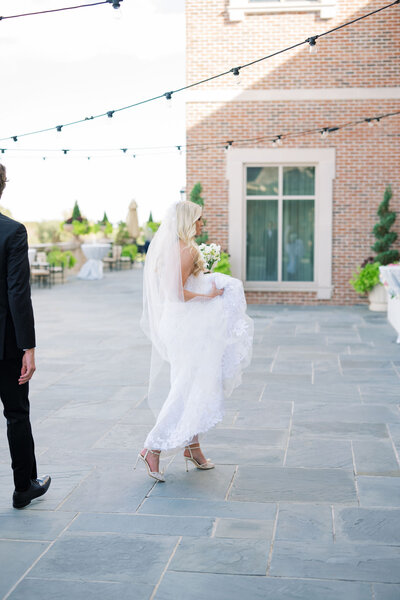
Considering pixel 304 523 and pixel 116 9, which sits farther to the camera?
pixel 116 9

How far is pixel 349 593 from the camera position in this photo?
299cm

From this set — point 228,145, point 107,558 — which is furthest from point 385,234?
point 107,558

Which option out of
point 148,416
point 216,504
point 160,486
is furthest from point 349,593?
point 148,416

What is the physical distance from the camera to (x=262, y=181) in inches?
581

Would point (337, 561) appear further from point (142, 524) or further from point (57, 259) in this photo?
point (57, 259)

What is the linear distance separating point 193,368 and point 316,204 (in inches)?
417

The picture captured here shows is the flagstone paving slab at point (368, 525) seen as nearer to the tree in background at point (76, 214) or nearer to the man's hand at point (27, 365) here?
the man's hand at point (27, 365)

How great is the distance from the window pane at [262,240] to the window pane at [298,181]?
1.27 feet

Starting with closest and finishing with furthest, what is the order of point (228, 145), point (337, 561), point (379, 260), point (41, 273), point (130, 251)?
1. point (337, 561)
2. point (379, 260)
3. point (228, 145)
4. point (41, 273)
5. point (130, 251)

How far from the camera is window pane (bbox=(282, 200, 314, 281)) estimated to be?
48.4ft

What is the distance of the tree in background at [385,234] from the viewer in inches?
543

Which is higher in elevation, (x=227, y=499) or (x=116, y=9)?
(x=116, y=9)

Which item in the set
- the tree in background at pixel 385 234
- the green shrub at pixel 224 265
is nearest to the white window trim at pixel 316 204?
the green shrub at pixel 224 265

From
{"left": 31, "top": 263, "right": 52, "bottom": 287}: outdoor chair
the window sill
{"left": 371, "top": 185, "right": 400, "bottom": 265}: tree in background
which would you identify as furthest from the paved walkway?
{"left": 31, "top": 263, "right": 52, "bottom": 287}: outdoor chair
